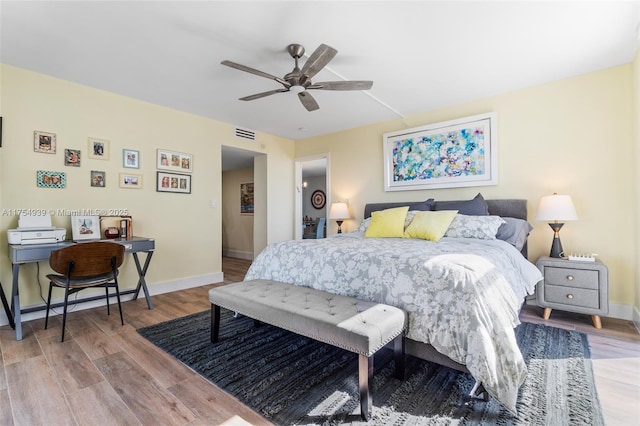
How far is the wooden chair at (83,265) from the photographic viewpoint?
2336 mm

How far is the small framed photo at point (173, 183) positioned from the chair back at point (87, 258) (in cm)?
126

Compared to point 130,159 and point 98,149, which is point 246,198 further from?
point 98,149

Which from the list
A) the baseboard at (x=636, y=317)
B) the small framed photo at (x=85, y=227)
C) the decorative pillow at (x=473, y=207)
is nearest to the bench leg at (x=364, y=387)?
the decorative pillow at (x=473, y=207)

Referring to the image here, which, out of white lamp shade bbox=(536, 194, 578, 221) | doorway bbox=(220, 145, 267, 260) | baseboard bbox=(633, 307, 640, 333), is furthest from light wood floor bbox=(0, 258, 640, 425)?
doorway bbox=(220, 145, 267, 260)

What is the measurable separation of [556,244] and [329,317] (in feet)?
8.52

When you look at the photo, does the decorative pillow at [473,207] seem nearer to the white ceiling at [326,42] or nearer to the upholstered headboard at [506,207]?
the upholstered headboard at [506,207]

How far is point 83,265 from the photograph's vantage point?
8.03 ft

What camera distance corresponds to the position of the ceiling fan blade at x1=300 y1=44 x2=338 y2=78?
192cm

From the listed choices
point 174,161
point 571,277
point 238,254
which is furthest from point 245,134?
point 571,277

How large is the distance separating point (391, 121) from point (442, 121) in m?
0.75

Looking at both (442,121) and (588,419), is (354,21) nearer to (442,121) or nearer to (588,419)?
(442,121)

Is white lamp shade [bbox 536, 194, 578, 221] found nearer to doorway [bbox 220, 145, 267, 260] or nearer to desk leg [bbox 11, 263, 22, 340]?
doorway [bbox 220, 145, 267, 260]

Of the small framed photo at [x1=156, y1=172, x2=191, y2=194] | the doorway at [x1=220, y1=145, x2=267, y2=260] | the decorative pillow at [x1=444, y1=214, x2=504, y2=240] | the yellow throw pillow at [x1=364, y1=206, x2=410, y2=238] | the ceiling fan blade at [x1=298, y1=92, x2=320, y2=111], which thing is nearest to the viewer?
the ceiling fan blade at [x1=298, y1=92, x2=320, y2=111]

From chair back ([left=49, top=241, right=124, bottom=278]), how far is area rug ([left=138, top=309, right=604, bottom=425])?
2.33ft
